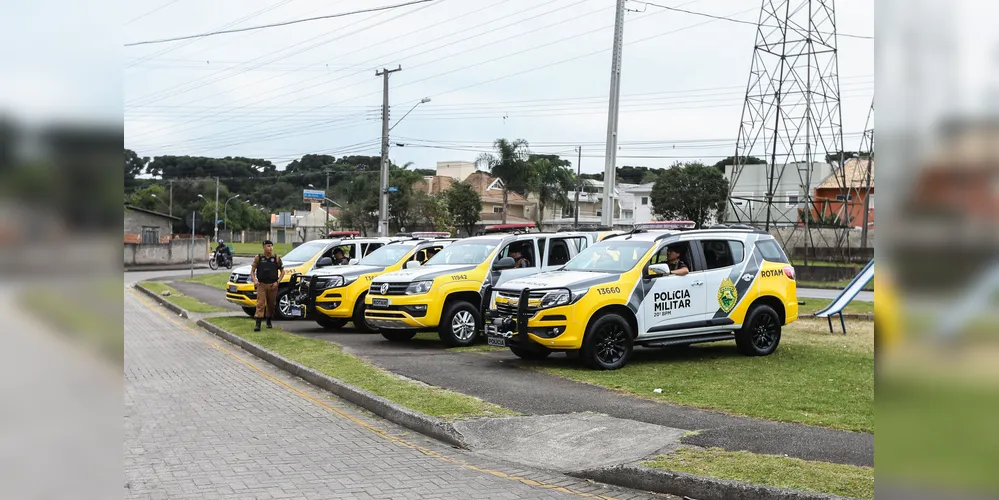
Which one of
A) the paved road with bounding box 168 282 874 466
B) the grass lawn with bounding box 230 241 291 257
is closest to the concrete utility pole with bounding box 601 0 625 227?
the paved road with bounding box 168 282 874 466

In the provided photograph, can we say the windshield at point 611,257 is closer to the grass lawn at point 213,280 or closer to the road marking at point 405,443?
the road marking at point 405,443

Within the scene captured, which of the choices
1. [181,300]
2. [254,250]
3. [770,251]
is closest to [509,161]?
[254,250]

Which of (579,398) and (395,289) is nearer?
(579,398)

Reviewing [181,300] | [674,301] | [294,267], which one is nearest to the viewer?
[674,301]

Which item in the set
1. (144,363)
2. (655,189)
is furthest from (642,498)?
(655,189)

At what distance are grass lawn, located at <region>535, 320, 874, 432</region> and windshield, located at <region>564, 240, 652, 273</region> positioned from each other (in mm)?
1506

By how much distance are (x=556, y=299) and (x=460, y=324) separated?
12.5 feet

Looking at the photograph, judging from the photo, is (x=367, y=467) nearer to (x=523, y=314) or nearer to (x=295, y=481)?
(x=295, y=481)

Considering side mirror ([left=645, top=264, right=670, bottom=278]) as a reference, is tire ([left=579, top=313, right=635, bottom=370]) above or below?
below

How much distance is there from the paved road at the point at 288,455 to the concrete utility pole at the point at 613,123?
12915 millimetres

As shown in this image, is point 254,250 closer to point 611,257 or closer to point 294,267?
Answer: point 294,267

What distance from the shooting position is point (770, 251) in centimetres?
1466

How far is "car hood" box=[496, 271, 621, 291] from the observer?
1273 centimetres

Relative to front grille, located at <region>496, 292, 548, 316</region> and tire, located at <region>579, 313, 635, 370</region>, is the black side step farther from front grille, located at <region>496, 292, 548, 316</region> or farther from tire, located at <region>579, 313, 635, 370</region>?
front grille, located at <region>496, 292, 548, 316</region>
